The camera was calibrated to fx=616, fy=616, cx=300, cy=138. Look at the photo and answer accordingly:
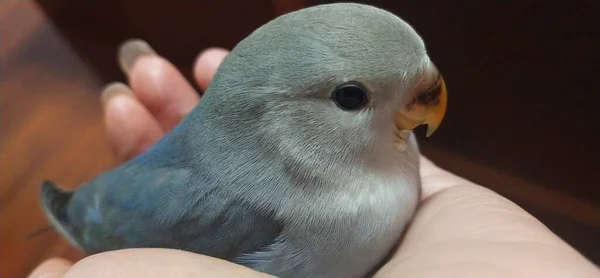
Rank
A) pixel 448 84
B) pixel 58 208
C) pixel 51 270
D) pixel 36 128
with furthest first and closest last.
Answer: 1. pixel 36 128
2. pixel 448 84
3. pixel 58 208
4. pixel 51 270

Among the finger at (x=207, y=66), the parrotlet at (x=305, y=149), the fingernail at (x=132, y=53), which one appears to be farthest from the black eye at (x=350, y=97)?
the fingernail at (x=132, y=53)

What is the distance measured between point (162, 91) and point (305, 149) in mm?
897

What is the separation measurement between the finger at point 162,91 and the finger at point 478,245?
0.89 m

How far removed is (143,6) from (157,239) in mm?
1570

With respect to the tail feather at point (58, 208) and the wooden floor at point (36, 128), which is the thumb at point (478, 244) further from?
the wooden floor at point (36, 128)

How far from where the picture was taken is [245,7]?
227 centimetres

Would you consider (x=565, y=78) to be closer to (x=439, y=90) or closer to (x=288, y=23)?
(x=439, y=90)

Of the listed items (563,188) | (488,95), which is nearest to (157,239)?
(488,95)

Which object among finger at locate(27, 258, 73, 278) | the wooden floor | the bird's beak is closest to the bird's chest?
the bird's beak

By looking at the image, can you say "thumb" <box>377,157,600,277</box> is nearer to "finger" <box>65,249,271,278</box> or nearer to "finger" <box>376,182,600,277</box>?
"finger" <box>376,182,600,277</box>

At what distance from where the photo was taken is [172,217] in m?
1.13

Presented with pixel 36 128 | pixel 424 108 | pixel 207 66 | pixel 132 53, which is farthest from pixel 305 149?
pixel 36 128

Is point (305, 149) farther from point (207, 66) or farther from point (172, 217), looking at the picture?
point (207, 66)

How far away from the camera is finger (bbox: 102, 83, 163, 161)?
177 centimetres
